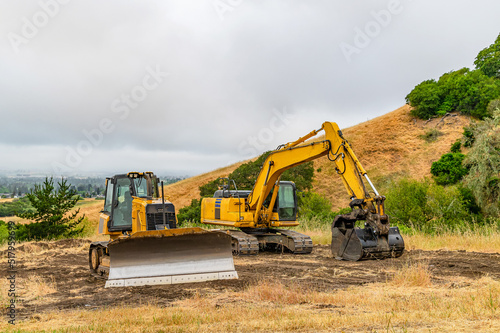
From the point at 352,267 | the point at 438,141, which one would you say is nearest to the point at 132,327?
the point at 352,267

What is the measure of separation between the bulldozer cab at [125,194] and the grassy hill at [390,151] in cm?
3221

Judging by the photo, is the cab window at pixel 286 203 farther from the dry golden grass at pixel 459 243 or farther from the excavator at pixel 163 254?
the excavator at pixel 163 254

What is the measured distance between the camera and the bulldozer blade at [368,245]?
497 inches

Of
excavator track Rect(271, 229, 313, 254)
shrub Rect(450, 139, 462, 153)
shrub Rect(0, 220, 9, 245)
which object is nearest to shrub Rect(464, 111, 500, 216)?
excavator track Rect(271, 229, 313, 254)

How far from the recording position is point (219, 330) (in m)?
5.65

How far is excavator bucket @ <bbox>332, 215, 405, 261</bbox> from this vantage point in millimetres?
12625

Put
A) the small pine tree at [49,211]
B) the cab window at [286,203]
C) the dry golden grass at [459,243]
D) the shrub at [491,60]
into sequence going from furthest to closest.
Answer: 1. the shrub at [491,60]
2. the small pine tree at [49,211]
3. the cab window at [286,203]
4. the dry golden grass at [459,243]

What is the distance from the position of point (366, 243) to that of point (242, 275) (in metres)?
4.08

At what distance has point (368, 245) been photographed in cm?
1262

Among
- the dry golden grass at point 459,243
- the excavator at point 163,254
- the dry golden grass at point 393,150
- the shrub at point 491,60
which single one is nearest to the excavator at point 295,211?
the dry golden grass at point 459,243

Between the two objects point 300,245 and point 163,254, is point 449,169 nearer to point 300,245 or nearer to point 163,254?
point 300,245

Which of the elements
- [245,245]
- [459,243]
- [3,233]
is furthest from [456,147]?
[3,233]

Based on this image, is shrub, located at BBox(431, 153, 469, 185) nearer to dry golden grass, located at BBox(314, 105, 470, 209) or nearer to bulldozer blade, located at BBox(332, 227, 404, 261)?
dry golden grass, located at BBox(314, 105, 470, 209)

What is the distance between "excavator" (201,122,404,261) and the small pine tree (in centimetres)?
967
